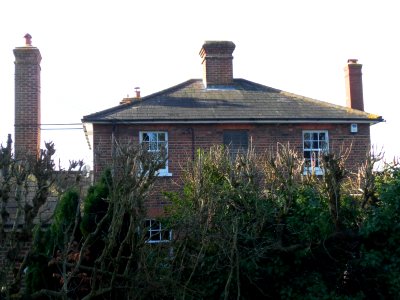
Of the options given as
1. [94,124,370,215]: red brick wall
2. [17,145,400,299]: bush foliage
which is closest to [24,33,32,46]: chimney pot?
[94,124,370,215]: red brick wall

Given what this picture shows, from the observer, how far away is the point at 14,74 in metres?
25.7

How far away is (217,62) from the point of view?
27266mm

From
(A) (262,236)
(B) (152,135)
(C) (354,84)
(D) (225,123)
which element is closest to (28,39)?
(B) (152,135)

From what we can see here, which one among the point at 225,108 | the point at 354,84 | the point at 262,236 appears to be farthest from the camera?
the point at 354,84

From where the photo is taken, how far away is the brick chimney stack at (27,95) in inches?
995

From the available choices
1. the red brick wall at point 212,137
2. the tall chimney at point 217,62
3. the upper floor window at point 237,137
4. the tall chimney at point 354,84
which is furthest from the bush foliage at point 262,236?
the tall chimney at point 354,84

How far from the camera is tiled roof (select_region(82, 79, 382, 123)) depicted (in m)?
24.5

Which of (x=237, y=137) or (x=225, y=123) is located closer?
(x=225, y=123)

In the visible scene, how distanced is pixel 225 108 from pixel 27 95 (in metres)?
6.87

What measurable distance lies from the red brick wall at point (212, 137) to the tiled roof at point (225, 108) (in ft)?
1.02

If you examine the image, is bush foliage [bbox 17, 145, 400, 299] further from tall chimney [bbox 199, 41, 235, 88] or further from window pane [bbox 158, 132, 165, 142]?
tall chimney [bbox 199, 41, 235, 88]

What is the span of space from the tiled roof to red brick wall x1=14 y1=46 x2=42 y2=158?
2342 millimetres

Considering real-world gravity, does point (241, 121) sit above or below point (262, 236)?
above

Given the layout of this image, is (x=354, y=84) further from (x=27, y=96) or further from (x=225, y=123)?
(x=27, y=96)
